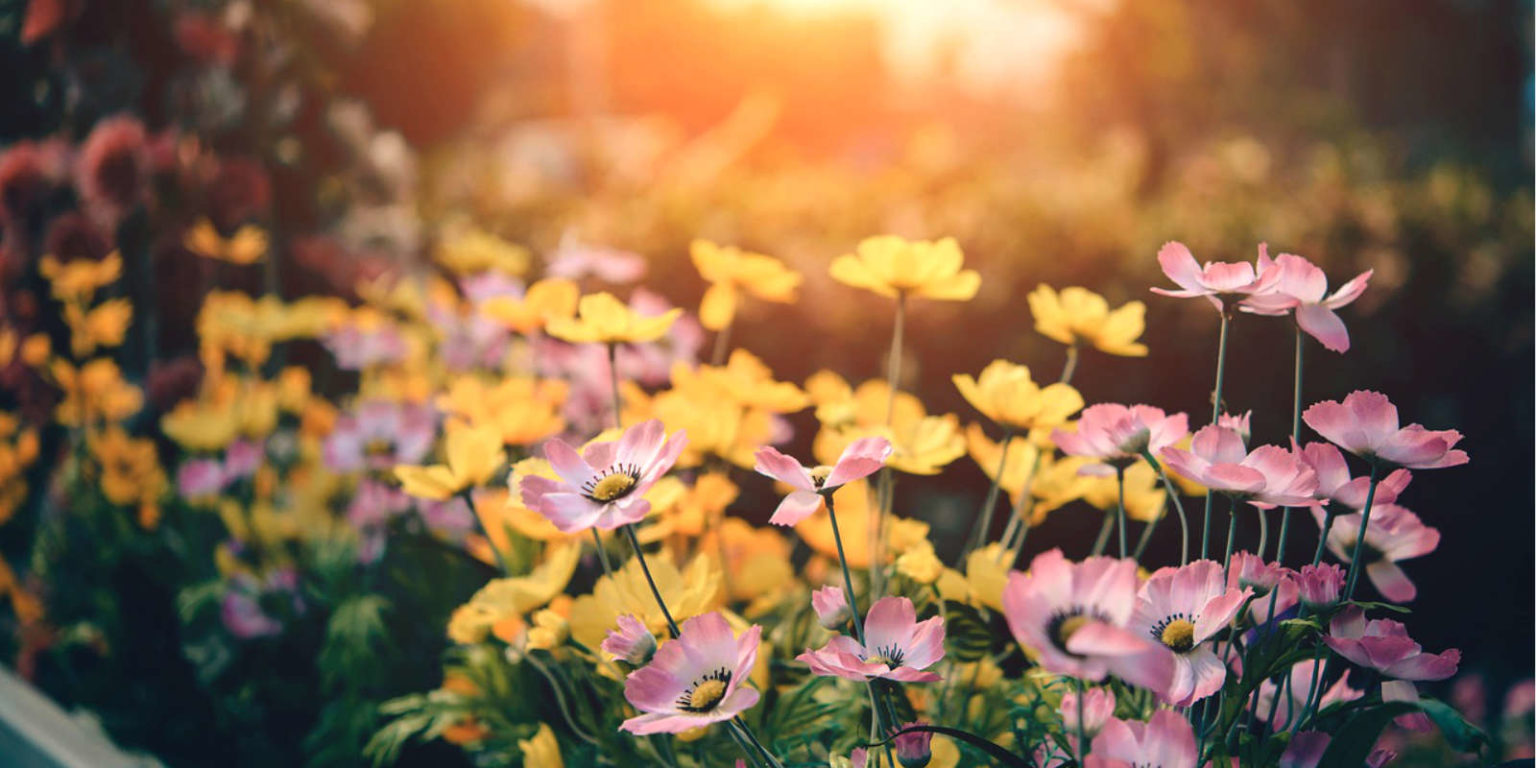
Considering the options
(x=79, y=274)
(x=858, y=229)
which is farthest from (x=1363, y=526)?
(x=858, y=229)

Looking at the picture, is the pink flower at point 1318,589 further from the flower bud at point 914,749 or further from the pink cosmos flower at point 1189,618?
the flower bud at point 914,749

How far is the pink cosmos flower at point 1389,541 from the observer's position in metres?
0.77

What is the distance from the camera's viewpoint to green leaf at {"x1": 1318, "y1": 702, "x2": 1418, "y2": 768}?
0.67 metres

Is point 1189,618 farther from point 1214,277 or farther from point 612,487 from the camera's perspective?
point 612,487

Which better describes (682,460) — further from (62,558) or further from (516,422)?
(62,558)

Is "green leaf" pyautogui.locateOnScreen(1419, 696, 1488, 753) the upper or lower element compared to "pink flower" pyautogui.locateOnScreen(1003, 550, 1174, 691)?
lower

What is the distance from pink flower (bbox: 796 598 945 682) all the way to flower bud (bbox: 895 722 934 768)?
42mm

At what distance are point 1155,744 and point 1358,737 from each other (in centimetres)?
18

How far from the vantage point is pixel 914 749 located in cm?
67

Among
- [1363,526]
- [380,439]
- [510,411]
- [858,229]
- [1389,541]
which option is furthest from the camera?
[858,229]

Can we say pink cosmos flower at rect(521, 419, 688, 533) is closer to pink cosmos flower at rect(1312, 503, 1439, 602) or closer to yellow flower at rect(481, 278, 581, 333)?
yellow flower at rect(481, 278, 581, 333)

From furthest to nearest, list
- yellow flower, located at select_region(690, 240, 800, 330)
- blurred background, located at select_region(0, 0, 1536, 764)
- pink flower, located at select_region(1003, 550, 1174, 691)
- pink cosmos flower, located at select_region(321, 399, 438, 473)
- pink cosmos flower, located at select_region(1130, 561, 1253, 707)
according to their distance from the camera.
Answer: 1. blurred background, located at select_region(0, 0, 1536, 764)
2. pink cosmos flower, located at select_region(321, 399, 438, 473)
3. yellow flower, located at select_region(690, 240, 800, 330)
4. pink cosmos flower, located at select_region(1130, 561, 1253, 707)
5. pink flower, located at select_region(1003, 550, 1174, 691)

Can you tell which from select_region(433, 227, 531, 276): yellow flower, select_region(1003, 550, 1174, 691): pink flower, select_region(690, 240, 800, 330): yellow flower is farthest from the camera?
select_region(433, 227, 531, 276): yellow flower

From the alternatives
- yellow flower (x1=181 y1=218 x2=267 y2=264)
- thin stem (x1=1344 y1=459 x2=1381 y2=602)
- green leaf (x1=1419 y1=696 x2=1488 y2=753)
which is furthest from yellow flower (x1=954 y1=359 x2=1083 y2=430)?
yellow flower (x1=181 y1=218 x2=267 y2=264)
